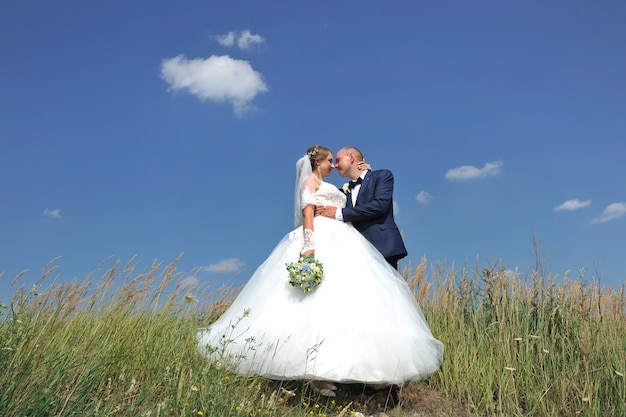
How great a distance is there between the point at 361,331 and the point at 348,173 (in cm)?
205

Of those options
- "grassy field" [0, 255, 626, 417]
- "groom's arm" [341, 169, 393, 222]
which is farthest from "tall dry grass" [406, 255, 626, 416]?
"groom's arm" [341, 169, 393, 222]

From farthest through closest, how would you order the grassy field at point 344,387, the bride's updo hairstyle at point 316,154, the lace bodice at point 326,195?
the bride's updo hairstyle at point 316,154
the lace bodice at point 326,195
the grassy field at point 344,387

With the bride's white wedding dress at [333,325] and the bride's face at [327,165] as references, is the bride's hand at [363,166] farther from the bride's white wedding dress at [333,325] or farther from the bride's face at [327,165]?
the bride's white wedding dress at [333,325]

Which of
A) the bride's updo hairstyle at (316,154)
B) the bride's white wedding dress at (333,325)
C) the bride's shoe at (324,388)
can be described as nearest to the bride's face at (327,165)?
the bride's updo hairstyle at (316,154)

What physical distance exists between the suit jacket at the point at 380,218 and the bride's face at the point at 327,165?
40 cm

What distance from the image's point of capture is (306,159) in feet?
19.1

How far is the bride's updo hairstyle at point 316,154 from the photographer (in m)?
5.92

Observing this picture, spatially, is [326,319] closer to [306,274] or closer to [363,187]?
[306,274]

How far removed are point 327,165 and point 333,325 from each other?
1.91 m

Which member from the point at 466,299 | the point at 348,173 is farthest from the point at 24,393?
the point at 466,299

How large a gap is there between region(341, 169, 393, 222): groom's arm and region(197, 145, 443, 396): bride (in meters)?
0.15

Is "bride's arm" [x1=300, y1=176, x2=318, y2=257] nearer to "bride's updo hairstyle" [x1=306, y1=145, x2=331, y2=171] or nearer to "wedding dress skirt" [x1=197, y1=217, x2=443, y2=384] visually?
"wedding dress skirt" [x1=197, y1=217, x2=443, y2=384]

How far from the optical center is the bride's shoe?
4961mm

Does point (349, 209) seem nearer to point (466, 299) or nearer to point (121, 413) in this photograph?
point (466, 299)
